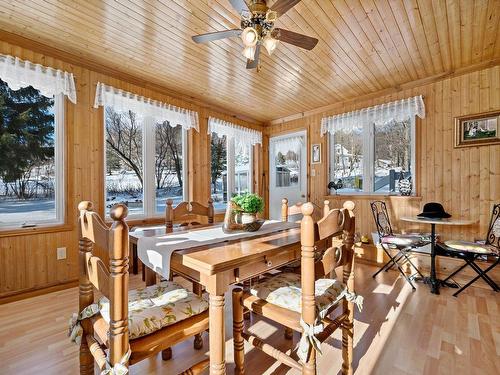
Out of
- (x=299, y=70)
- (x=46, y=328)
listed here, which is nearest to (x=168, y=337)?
(x=46, y=328)

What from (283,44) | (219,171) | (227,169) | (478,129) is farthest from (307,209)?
(227,169)

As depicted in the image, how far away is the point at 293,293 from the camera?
53.1 inches

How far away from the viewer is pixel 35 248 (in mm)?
2543

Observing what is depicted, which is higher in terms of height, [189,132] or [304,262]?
[189,132]

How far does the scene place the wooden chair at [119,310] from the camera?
2.91 feet

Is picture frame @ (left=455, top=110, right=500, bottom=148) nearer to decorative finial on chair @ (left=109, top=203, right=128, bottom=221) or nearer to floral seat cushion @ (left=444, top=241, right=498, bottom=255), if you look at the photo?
floral seat cushion @ (left=444, top=241, right=498, bottom=255)

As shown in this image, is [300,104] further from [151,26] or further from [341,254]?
[341,254]

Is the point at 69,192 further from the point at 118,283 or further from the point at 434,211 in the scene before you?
the point at 434,211

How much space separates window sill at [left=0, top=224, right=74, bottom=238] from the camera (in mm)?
2410

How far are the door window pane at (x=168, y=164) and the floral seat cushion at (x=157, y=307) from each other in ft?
7.81

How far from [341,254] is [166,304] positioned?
35.4 inches

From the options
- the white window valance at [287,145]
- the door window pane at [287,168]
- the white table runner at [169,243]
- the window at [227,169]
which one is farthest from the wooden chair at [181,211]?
the white window valance at [287,145]

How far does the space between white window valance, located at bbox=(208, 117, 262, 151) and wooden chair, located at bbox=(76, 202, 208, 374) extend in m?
3.21

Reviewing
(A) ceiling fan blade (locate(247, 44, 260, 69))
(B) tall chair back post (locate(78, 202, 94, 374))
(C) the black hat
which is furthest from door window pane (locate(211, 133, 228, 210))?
(B) tall chair back post (locate(78, 202, 94, 374))
